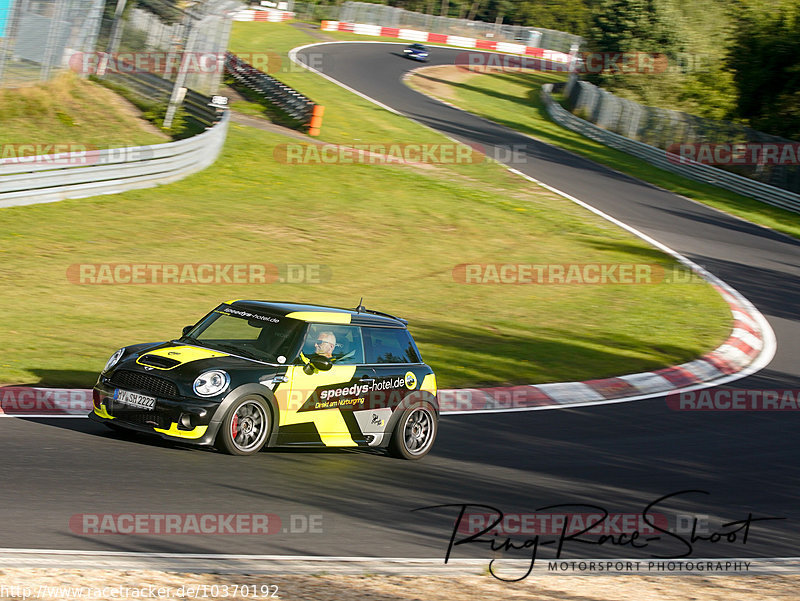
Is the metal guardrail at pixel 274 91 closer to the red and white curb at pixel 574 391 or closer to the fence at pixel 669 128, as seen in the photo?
the fence at pixel 669 128

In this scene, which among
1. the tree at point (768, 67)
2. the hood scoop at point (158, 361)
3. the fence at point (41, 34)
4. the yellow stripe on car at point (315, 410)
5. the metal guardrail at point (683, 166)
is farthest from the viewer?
the tree at point (768, 67)

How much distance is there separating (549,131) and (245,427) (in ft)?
120

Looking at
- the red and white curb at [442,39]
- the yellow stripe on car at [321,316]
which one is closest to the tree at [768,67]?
the yellow stripe on car at [321,316]

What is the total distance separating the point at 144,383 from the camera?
8.45 metres

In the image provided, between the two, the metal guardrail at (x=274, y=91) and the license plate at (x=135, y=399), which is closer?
the license plate at (x=135, y=399)

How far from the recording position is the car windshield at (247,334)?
29.9 ft

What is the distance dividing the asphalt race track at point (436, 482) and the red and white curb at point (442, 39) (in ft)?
226

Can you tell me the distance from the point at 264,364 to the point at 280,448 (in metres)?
1.00

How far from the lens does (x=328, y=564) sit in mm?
6250

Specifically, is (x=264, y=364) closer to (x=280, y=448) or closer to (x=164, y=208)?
(x=280, y=448)

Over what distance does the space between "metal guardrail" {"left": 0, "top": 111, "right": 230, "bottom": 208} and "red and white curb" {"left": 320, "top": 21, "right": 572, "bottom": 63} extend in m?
52.6

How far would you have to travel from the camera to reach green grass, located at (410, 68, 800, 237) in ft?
106

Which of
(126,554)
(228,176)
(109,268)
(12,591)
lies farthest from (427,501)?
(228,176)

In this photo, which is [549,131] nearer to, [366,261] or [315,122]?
[315,122]
